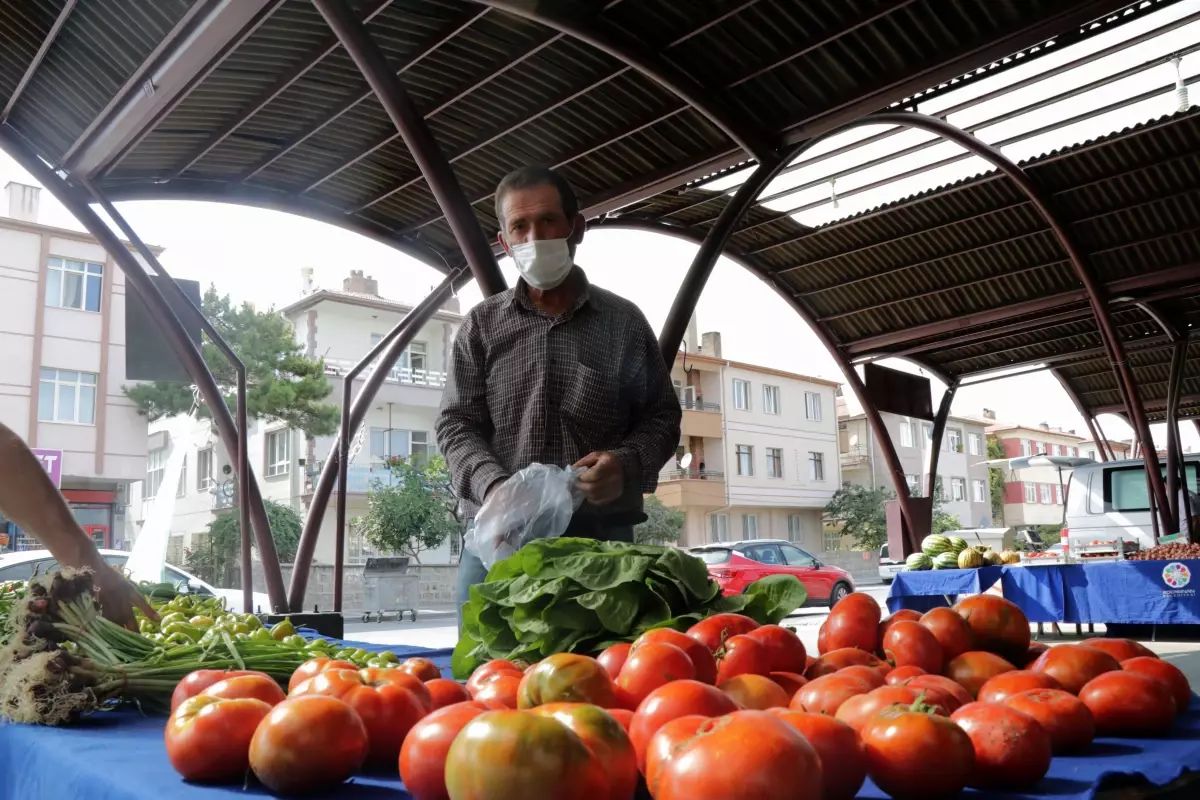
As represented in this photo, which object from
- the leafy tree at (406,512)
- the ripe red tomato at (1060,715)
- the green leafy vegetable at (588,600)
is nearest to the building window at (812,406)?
the leafy tree at (406,512)

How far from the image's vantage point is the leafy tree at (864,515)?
135 feet

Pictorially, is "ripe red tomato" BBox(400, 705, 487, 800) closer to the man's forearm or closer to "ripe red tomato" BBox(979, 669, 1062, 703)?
"ripe red tomato" BBox(979, 669, 1062, 703)

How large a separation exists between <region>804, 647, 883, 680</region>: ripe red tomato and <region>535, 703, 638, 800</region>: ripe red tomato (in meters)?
0.60

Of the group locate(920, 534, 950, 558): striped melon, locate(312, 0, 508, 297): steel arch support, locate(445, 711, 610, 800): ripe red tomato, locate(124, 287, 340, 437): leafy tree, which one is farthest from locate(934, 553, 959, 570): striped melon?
locate(124, 287, 340, 437): leafy tree

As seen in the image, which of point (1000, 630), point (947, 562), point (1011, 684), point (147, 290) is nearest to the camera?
point (1011, 684)

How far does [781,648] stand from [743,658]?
94 millimetres

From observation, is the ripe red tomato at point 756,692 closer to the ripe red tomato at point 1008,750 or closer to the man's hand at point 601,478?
the ripe red tomato at point 1008,750

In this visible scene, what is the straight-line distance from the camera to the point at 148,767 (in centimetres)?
130

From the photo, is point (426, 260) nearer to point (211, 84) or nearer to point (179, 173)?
point (179, 173)

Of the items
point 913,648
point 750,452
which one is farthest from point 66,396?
point 913,648

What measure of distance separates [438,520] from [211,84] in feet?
65.2

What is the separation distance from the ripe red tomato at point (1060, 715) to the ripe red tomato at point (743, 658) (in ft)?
1.19

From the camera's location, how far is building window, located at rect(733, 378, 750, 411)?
42.6 meters

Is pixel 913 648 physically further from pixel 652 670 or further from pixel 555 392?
pixel 555 392
